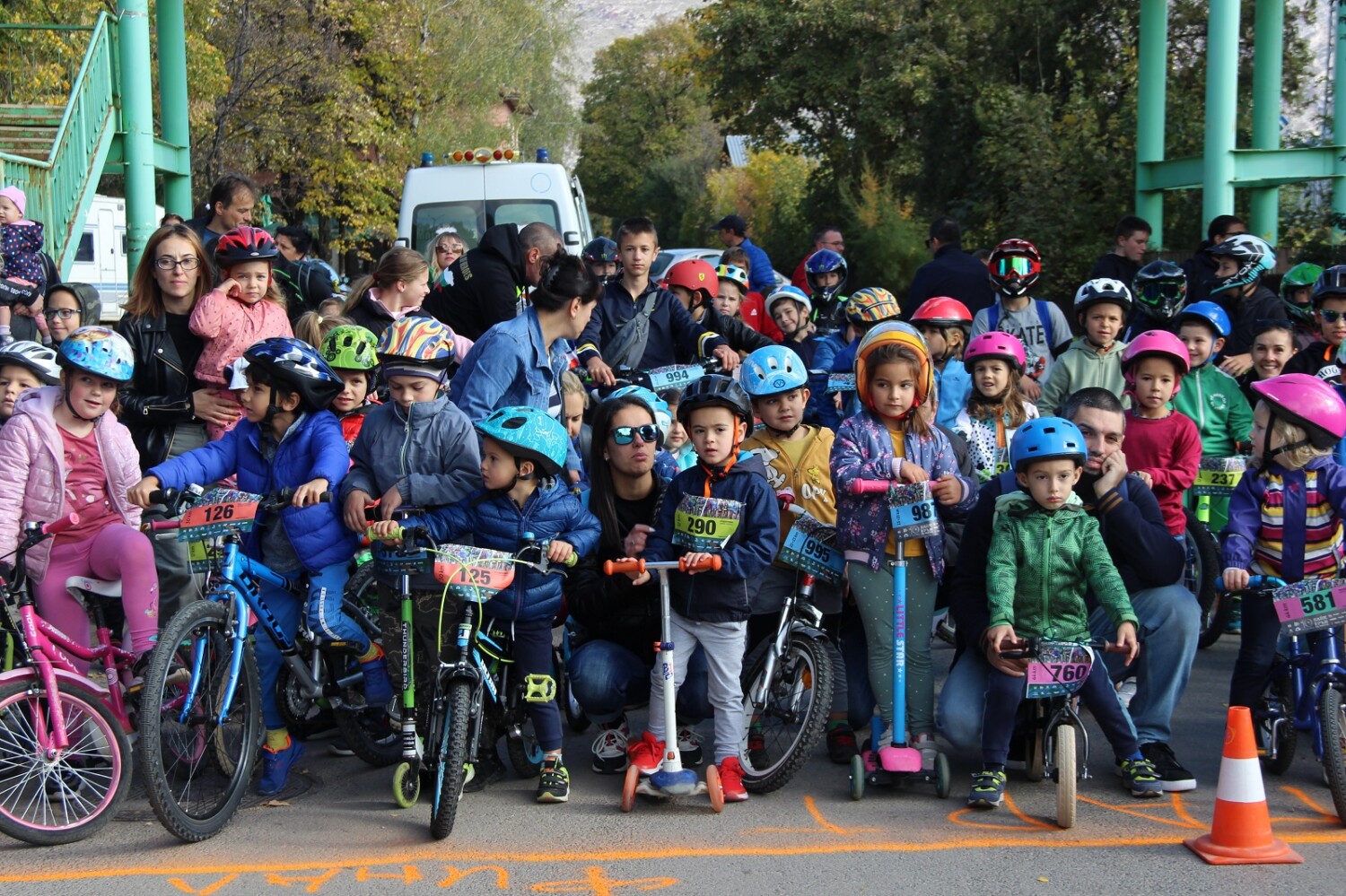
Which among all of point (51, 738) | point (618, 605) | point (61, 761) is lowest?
point (61, 761)

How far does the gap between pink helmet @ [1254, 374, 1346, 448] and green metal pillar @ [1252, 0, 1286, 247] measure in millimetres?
9714

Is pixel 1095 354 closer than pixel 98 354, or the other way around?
pixel 98 354

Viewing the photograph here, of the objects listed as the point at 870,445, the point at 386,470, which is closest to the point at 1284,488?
the point at 870,445

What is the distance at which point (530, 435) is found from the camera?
5801 millimetres

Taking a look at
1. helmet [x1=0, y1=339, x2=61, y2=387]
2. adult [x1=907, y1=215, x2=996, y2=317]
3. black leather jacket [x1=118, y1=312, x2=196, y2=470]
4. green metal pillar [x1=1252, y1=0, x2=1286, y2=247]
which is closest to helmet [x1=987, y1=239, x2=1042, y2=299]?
adult [x1=907, y1=215, x2=996, y2=317]

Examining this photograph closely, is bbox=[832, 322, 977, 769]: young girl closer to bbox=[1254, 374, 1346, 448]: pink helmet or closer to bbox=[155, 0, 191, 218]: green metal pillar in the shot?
bbox=[1254, 374, 1346, 448]: pink helmet

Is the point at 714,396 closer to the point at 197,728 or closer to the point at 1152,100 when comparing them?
the point at 197,728

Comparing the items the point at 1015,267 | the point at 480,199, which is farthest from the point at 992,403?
the point at 480,199

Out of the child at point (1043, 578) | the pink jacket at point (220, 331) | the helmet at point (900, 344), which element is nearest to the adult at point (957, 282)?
the helmet at point (900, 344)

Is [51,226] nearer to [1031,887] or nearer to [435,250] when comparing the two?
[435,250]

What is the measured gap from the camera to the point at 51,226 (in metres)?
13.6

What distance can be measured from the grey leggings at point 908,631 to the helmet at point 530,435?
1402 millimetres

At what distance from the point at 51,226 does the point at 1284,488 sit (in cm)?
1140

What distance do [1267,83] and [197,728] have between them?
14030mm
